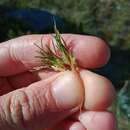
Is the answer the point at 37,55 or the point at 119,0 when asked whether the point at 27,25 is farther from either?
the point at 37,55


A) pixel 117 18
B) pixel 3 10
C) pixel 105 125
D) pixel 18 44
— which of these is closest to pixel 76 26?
pixel 117 18

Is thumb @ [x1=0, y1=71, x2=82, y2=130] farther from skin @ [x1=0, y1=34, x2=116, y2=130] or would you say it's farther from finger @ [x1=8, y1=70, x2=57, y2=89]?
finger @ [x1=8, y1=70, x2=57, y2=89]

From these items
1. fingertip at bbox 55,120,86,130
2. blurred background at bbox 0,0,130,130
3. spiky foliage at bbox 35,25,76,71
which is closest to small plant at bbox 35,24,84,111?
spiky foliage at bbox 35,25,76,71

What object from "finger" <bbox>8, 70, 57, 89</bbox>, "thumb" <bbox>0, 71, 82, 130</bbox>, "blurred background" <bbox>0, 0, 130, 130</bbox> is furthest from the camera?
"blurred background" <bbox>0, 0, 130, 130</bbox>

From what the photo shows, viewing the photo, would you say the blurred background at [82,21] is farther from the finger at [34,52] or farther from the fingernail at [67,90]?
the fingernail at [67,90]

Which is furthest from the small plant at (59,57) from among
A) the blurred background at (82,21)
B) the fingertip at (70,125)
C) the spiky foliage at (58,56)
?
the blurred background at (82,21)

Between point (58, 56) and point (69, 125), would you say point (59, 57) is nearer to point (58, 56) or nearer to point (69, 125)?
point (58, 56)
